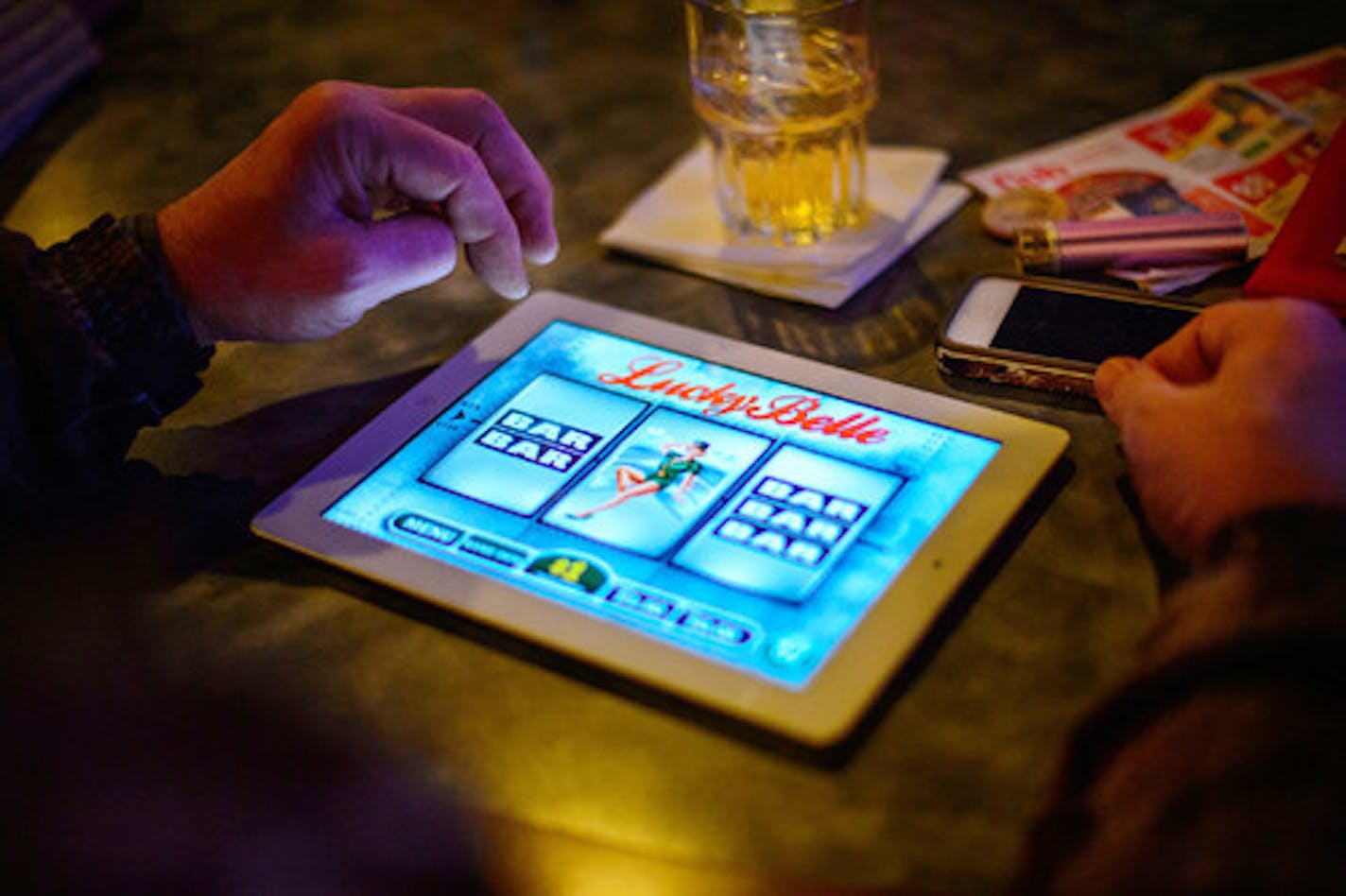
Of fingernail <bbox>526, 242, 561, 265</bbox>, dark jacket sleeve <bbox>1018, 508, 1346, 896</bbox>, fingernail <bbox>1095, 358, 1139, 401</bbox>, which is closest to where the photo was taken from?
dark jacket sleeve <bbox>1018, 508, 1346, 896</bbox>

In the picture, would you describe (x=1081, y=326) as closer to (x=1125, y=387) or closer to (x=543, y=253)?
(x=1125, y=387)

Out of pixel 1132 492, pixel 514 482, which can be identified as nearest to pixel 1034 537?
pixel 1132 492

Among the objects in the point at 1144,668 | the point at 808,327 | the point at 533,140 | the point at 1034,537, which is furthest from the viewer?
the point at 533,140

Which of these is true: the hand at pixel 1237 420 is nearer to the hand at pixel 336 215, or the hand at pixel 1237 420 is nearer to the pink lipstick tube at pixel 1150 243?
the pink lipstick tube at pixel 1150 243

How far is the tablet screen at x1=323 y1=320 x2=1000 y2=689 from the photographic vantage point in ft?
1.98

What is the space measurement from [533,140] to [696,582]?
62 centimetres

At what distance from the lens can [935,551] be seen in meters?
0.62

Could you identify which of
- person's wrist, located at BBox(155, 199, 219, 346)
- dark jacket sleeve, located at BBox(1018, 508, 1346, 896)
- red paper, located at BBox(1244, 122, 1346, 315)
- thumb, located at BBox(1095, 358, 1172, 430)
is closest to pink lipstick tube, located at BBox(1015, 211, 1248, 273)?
red paper, located at BBox(1244, 122, 1346, 315)

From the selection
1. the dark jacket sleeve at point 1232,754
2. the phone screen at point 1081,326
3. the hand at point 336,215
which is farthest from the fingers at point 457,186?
the dark jacket sleeve at point 1232,754

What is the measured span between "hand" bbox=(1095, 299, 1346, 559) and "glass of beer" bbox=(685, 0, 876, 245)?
0.34m

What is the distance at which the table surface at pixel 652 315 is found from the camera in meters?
0.54

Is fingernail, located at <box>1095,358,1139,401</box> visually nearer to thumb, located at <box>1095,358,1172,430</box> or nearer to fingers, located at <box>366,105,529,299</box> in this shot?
thumb, located at <box>1095,358,1172,430</box>

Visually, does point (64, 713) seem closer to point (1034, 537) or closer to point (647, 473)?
point (647, 473)

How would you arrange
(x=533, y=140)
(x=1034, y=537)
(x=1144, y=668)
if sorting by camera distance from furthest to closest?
(x=533, y=140) → (x=1034, y=537) → (x=1144, y=668)
